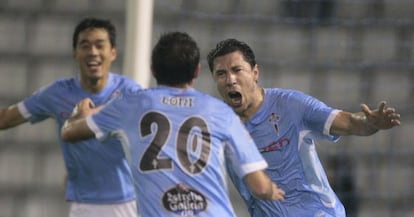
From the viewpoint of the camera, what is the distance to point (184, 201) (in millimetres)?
4520

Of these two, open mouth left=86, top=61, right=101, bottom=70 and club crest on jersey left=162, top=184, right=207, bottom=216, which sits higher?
open mouth left=86, top=61, right=101, bottom=70

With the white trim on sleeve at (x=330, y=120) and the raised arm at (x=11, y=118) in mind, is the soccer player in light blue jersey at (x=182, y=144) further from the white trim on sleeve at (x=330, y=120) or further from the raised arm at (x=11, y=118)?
the raised arm at (x=11, y=118)

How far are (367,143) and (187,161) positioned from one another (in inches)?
184

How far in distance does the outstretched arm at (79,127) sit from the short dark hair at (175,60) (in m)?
0.41

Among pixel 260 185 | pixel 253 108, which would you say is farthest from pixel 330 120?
pixel 260 185

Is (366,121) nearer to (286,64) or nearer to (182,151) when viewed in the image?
(182,151)

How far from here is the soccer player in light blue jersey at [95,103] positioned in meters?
6.05

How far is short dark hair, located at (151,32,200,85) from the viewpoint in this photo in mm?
4559

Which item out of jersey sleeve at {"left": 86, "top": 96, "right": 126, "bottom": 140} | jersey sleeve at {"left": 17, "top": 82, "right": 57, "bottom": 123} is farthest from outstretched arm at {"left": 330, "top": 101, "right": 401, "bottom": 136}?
jersey sleeve at {"left": 17, "top": 82, "right": 57, "bottom": 123}

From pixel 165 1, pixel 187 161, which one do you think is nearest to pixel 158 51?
pixel 187 161

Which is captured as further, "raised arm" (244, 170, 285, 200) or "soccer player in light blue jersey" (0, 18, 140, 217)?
"soccer player in light blue jersey" (0, 18, 140, 217)

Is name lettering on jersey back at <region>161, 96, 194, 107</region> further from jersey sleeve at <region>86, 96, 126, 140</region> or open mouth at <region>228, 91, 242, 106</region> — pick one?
open mouth at <region>228, 91, 242, 106</region>

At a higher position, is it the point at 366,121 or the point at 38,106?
the point at 366,121

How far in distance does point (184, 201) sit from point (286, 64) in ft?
15.1
